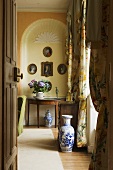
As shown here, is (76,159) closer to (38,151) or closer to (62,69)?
(38,151)

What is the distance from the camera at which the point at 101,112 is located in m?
1.95

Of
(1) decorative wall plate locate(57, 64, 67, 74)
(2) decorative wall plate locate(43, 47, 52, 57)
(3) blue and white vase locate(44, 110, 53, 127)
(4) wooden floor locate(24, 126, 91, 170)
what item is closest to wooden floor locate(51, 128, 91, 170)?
(4) wooden floor locate(24, 126, 91, 170)

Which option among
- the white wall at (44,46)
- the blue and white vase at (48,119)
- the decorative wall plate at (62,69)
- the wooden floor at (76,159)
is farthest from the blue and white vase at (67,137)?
the decorative wall plate at (62,69)

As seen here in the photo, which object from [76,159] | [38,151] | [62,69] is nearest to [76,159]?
[76,159]

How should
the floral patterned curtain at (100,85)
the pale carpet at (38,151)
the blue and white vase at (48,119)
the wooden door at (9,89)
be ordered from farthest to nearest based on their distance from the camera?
the blue and white vase at (48,119) < the pale carpet at (38,151) < the floral patterned curtain at (100,85) < the wooden door at (9,89)

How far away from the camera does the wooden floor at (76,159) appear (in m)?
3.24

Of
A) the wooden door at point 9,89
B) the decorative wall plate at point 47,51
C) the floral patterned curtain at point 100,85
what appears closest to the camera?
the wooden door at point 9,89

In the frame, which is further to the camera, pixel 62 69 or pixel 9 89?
pixel 62 69

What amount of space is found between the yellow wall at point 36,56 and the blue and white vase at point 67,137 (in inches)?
106

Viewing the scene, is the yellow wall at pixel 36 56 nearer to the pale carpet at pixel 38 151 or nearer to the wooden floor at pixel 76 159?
the pale carpet at pixel 38 151

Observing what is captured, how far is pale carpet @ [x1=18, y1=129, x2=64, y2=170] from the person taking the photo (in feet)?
10.6

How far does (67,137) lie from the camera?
3893mm

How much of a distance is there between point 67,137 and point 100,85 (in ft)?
6.68

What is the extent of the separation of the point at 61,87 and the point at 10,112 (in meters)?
4.79
